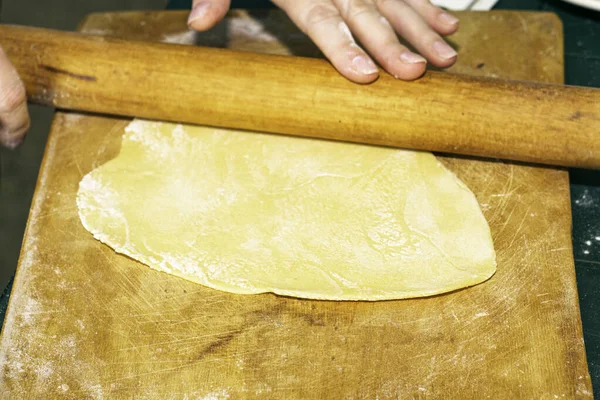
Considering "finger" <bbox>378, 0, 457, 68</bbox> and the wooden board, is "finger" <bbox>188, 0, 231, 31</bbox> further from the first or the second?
the wooden board

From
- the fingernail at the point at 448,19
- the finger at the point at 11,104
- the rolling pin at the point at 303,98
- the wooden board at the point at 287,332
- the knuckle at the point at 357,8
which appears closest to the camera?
the wooden board at the point at 287,332

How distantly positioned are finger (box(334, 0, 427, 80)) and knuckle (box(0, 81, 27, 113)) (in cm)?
114

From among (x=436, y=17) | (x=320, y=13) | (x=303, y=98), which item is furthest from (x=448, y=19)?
(x=303, y=98)

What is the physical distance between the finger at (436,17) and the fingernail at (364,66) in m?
0.47

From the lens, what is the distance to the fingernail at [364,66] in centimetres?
189

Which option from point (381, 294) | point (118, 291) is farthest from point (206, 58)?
point (381, 294)

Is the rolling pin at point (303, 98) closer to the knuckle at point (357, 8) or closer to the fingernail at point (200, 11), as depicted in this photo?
the fingernail at point (200, 11)

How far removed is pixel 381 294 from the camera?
5.57 feet

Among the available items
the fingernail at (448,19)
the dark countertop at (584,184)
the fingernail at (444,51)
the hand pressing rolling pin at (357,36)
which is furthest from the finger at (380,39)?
the dark countertop at (584,184)

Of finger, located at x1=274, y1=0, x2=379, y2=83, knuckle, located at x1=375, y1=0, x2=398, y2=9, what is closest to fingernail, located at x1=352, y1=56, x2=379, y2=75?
finger, located at x1=274, y1=0, x2=379, y2=83

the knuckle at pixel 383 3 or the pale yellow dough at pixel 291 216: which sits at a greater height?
the knuckle at pixel 383 3

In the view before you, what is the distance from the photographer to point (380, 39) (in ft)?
6.55

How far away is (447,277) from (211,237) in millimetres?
721

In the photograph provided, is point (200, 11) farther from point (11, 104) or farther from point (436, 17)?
point (436, 17)
